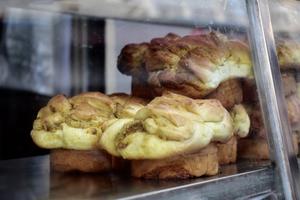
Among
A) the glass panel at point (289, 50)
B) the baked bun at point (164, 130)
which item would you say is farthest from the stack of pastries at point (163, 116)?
the glass panel at point (289, 50)

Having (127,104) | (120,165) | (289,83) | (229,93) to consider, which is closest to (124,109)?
(127,104)

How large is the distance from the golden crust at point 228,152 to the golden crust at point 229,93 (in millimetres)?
108

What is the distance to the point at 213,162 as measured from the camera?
1.07 metres

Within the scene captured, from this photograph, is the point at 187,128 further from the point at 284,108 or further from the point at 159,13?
the point at 159,13

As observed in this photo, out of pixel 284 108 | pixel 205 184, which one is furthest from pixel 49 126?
pixel 284 108

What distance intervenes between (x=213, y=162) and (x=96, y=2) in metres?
0.71

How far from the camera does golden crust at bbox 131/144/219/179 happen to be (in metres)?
1.01

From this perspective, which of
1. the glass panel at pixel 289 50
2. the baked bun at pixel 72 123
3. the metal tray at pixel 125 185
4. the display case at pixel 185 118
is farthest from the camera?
the glass panel at pixel 289 50

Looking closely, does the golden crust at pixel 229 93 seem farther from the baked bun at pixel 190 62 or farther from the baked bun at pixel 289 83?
the baked bun at pixel 289 83

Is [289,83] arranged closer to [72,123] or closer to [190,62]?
[190,62]

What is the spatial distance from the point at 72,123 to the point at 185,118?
309mm

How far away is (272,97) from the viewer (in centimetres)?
117

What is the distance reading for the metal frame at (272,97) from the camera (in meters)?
1.12

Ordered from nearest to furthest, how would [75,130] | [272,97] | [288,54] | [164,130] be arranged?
[164,130], [75,130], [272,97], [288,54]
